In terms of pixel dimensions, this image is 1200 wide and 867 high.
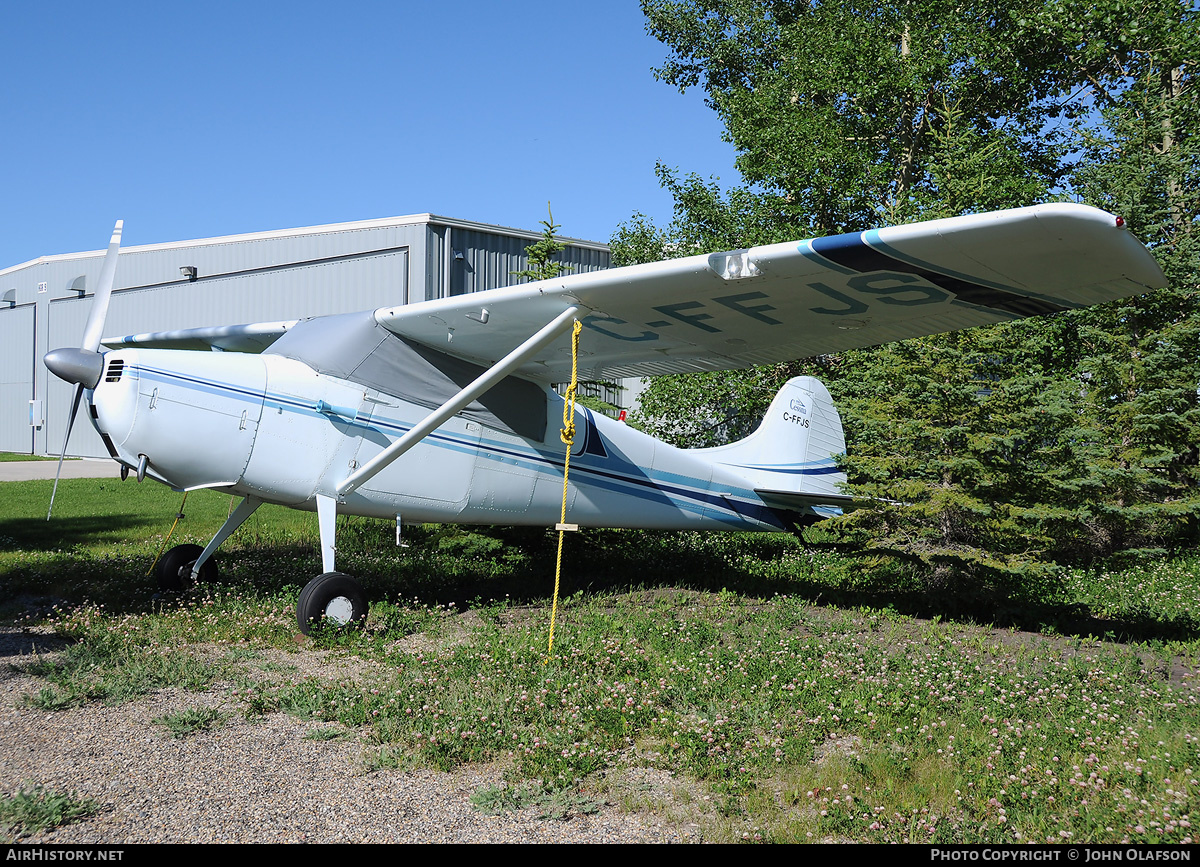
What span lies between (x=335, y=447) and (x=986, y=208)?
10.7 m

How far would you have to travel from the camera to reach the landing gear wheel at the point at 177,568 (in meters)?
7.23

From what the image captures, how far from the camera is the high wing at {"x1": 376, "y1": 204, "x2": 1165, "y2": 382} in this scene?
14.9 ft

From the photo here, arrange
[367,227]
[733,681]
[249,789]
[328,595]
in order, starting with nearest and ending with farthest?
1. [249,789]
2. [733,681]
3. [328,595]
4. [367,227]

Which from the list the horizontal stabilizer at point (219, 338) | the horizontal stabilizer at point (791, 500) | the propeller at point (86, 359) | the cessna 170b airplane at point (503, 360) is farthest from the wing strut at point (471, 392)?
the horizontal stabilizer at point (791, 500)

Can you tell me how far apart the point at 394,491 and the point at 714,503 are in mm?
4001

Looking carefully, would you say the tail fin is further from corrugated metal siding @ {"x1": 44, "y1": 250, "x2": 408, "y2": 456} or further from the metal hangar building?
corrugated metal siding @ {"x1": 44, "y1": 250, "x2": 408, "y2": 456}

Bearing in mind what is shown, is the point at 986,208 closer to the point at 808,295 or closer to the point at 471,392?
the point at 808,295

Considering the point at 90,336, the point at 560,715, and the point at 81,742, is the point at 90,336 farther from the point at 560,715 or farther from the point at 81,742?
the point at 560,715

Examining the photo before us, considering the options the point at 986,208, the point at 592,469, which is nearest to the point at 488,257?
the point at 986,208

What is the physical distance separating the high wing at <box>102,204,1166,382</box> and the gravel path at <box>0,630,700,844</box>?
3.26 metres

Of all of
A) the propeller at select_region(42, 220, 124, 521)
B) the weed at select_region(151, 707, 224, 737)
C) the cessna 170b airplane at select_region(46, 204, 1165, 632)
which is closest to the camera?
the weed at select_region(151, 707, 224, 737)

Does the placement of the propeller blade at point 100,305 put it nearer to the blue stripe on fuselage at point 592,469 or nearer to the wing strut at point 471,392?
the blue stripe on fuselage at point 592,469

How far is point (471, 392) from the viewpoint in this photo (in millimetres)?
6188

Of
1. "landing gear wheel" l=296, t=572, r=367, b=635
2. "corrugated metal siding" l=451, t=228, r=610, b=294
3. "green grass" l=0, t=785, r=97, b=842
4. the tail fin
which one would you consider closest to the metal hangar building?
"corrugated metal siding" l=451, t=228, r=610, b=294
